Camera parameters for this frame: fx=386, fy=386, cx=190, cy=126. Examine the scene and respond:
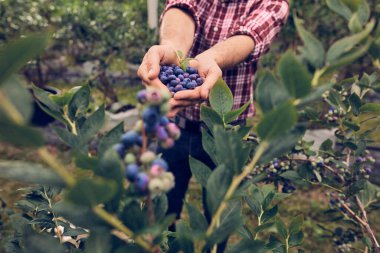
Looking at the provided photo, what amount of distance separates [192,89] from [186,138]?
703 mm

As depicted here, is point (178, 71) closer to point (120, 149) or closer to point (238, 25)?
point (120, 149)

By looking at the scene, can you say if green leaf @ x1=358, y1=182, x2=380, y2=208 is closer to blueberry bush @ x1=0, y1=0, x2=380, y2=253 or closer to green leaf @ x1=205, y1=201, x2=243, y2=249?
blueberry bush @ x1=0, y1=0, x2=380, y2=253

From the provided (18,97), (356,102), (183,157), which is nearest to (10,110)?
(18,97)

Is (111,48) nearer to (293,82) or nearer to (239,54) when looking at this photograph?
(239,54)

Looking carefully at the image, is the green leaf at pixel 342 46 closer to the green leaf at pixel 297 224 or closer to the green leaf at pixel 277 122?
the green leaf at pixel 277 122

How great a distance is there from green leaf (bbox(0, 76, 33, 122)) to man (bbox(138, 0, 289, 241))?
2.65 feet

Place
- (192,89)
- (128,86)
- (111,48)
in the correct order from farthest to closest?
1. (128,86)
2. (111,48)
3. (192,89)

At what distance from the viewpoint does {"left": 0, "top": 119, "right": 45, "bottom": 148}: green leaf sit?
1.07 ft

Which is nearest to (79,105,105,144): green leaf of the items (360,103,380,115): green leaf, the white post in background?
(360,103,380,115): green leaf

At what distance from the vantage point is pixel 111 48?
3.50 metres

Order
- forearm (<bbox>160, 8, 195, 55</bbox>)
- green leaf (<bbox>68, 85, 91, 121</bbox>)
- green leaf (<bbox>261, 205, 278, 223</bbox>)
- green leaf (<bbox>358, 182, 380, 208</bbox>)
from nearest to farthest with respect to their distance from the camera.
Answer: green leaf (<bbox>68, 85, 91, 121</bbox>) → green leaf (<bbox>261, 205, 278, 223</bbox>) → green leaf (<bbox>358, 182, 380, 208</bbox>) → forearm (<bbox>160, 8, 195, 55</bbox>)

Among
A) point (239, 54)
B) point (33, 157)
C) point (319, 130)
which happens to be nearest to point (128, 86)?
point (33, 157)

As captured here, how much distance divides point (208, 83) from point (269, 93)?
60cm

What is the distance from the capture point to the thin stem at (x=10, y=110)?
1.07 feet
